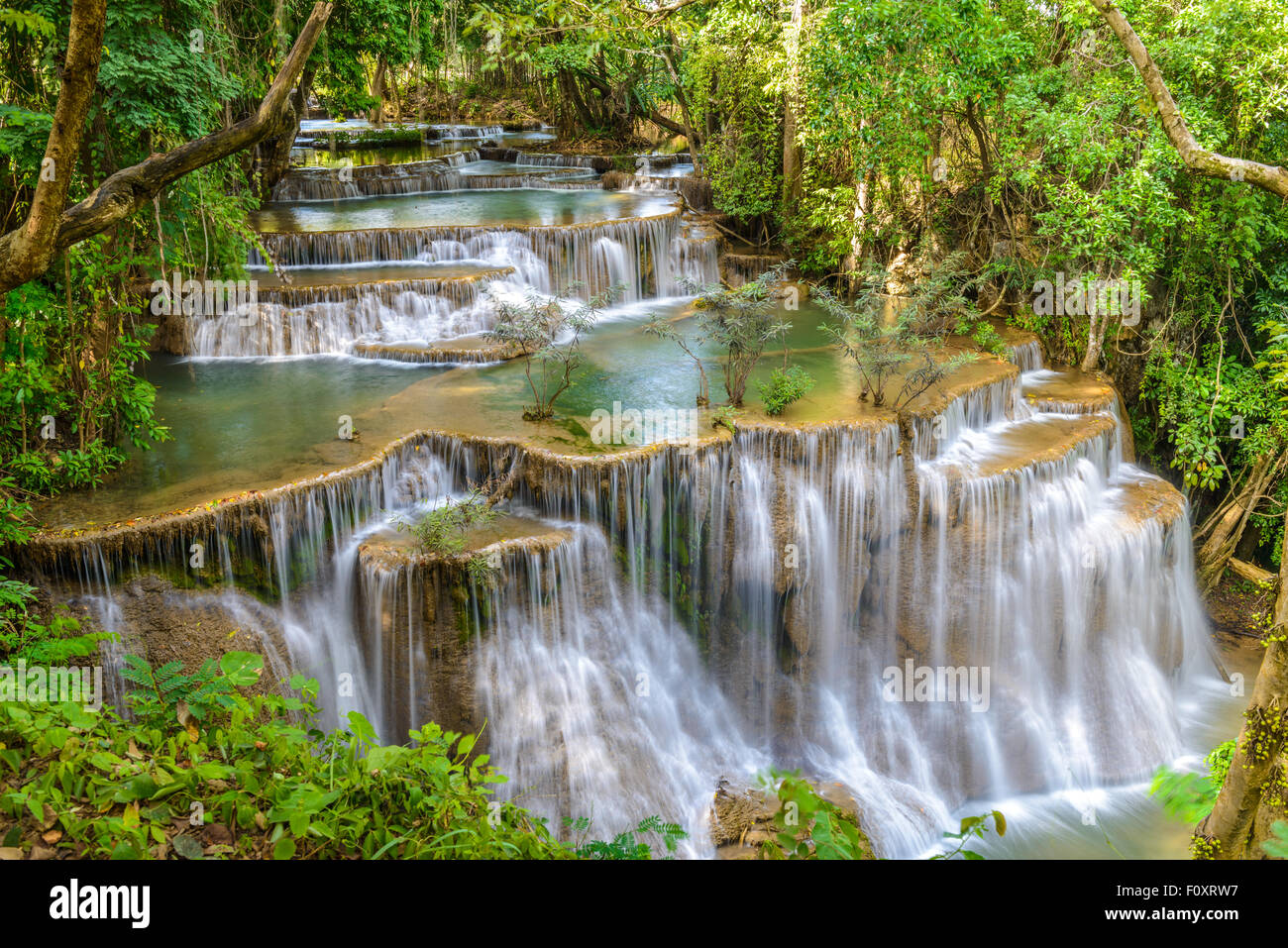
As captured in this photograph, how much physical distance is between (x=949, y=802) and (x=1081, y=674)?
2.14 meters

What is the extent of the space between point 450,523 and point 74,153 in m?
3.92

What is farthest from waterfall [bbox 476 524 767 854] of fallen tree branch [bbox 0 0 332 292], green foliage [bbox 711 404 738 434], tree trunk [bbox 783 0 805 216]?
tree trunk [bbox 783 0 805 216]

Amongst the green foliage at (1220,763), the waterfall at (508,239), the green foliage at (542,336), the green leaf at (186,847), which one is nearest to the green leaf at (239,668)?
the green leaf at (186,847)

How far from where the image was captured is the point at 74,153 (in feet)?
12.6

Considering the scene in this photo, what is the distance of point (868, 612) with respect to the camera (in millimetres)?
8836

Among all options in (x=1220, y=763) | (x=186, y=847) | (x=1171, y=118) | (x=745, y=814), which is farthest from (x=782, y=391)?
(x=186, y=847)

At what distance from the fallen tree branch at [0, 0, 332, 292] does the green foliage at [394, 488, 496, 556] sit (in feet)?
10.5

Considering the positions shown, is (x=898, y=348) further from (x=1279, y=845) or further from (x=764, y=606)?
(x=1279, y=845)

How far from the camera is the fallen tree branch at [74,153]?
12.1ft

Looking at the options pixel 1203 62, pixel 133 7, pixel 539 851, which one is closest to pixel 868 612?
pixel 539 851
